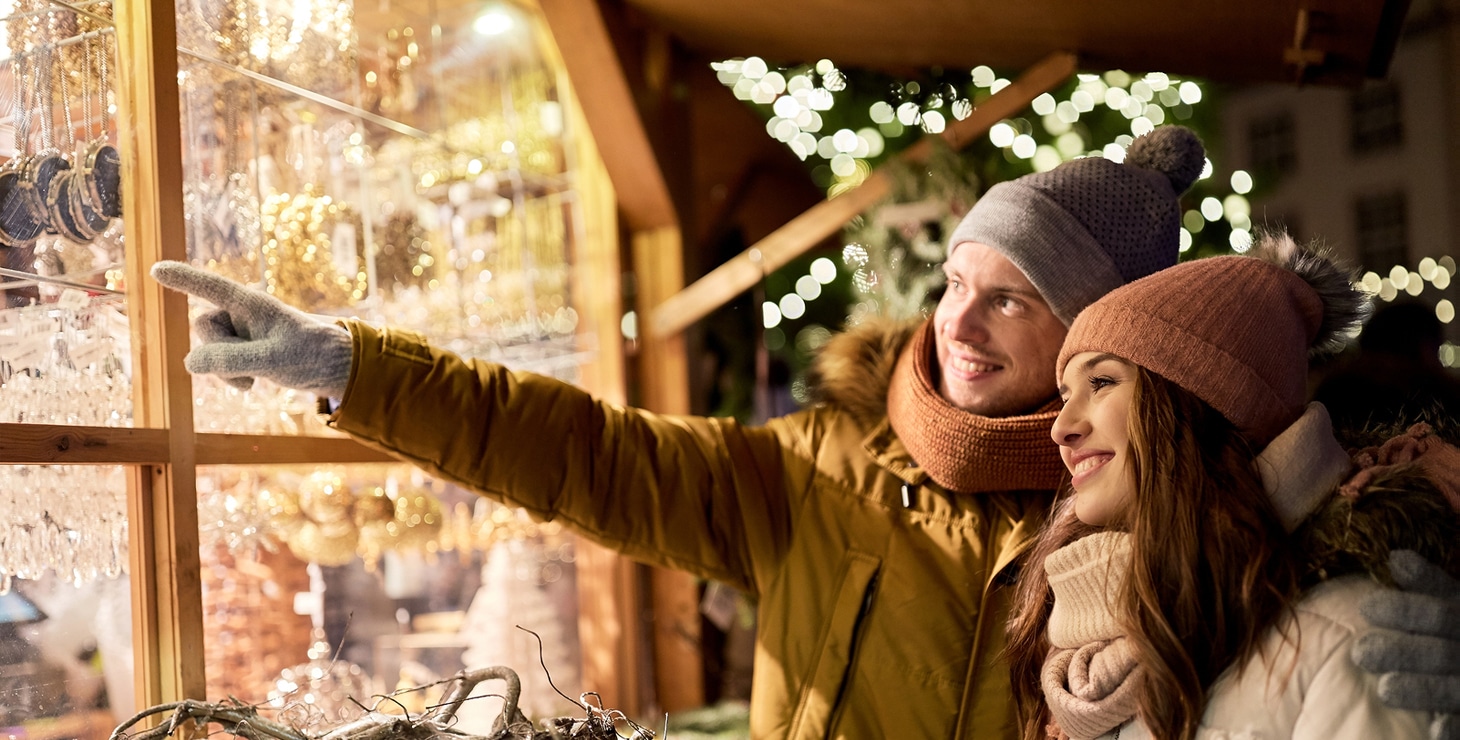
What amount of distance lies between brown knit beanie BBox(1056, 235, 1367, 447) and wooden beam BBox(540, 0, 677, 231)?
150cm

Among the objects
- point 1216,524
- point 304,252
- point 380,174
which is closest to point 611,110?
point 380,174

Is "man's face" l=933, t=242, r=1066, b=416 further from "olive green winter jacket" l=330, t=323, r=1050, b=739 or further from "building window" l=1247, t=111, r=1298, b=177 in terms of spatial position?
"building window" l=1247, t=111, r=1298, b=177

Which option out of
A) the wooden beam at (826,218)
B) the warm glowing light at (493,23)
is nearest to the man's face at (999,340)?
the wooden beam at (826,218)

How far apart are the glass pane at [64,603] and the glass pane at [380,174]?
9.2 inches

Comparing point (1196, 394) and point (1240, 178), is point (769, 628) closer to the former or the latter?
point (1196, 394)

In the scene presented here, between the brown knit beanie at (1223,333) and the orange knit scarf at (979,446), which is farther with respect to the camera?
the orange knit scarf at (979,446)

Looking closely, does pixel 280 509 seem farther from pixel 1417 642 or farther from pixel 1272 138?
pixel 1272 138

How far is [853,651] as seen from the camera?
182 centimetres

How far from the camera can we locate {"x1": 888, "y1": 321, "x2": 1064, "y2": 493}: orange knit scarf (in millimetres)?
1746

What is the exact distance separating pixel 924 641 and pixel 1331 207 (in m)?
10.5

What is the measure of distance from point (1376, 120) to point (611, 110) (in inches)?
387

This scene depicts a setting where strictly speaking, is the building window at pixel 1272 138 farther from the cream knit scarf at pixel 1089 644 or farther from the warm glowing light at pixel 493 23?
the cream knit scarf at pixel 1089 644

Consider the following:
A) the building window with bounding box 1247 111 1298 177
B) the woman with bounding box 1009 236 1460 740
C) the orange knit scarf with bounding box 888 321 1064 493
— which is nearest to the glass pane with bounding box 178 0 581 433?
the orange knit scarf with bounding box 888 321 1064 493

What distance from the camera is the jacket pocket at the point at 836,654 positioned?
1808 mm
